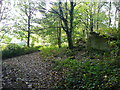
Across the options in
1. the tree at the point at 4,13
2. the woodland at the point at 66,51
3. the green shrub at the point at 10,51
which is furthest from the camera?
the tree at the point at 4,13

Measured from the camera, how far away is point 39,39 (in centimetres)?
2162

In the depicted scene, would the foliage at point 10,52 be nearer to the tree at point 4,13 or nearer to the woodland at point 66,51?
the woodland at point 66,51

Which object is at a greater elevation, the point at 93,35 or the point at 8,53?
the point at 93,35

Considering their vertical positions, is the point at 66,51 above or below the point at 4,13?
below

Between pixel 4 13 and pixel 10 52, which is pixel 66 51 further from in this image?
pixel 4 13

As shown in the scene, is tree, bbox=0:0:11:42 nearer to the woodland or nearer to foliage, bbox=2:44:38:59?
the woodland

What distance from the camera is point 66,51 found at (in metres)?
10.4

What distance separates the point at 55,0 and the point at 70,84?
8272 mm

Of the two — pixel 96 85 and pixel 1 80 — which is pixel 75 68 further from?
pixel 1 80

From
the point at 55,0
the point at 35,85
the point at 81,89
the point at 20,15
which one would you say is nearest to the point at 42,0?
the point at 55,0

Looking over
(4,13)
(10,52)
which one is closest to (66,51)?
(10,52)

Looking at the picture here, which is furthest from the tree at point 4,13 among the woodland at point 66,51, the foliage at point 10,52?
the foliage at point 10,52

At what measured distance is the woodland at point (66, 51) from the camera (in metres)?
4.12

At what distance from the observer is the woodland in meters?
4.12
